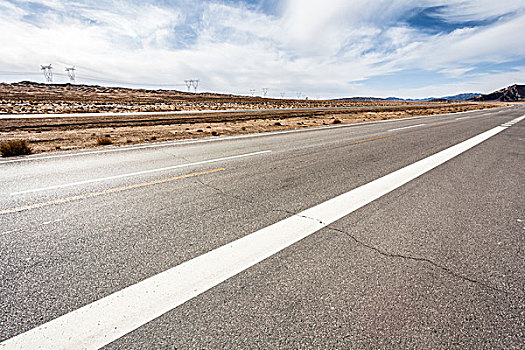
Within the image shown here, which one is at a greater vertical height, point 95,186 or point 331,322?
point 95,186

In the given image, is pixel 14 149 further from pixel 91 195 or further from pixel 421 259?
pixel 421 259

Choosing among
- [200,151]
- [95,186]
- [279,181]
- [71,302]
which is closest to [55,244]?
[71,302]

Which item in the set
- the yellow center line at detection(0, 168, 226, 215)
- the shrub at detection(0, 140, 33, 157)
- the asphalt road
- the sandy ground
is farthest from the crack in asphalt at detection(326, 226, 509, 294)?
the sandy ground

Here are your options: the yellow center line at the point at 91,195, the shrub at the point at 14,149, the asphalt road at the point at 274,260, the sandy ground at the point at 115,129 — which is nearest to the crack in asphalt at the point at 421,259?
the asphalt road at the point at 274,260

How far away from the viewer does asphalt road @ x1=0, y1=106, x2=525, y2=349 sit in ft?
5.57

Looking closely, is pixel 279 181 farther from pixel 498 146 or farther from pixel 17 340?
pixel 498 146

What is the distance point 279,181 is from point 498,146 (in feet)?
28.5

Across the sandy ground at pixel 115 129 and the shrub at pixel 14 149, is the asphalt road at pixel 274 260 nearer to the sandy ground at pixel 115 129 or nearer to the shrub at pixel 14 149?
the shrub at pixel 14 149

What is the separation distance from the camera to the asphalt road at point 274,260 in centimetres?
170

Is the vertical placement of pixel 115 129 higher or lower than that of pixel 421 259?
higher

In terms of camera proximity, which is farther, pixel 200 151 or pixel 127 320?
pixel 200 151

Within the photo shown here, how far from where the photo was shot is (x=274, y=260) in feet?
7.78

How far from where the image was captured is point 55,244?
2635 millimetres

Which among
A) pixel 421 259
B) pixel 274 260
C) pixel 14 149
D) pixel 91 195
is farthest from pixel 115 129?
pixel 421 259
